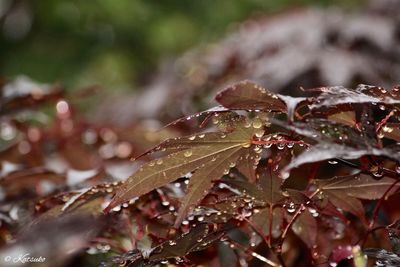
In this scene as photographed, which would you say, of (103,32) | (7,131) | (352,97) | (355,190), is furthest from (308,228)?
(103,32)

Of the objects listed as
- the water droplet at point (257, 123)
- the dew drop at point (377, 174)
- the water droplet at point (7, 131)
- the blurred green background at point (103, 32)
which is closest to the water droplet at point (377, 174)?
the dew drop at point (377, 174)

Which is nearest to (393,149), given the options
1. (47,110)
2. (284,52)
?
(284,52)

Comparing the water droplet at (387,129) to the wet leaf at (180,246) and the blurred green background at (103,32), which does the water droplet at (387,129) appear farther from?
the blurred green background at (103,32)

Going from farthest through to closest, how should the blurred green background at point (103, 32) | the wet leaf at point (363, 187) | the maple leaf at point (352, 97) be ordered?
the blurred green background at point (103, 32)
the wet leaf at point (363, 187)
the maple leaf at point (352, 97)

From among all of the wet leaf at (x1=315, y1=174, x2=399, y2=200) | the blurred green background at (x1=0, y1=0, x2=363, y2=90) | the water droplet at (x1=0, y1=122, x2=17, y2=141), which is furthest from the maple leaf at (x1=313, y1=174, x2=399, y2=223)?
the blurred green background at (x1=0, y1=0, x2=363, y2=90)

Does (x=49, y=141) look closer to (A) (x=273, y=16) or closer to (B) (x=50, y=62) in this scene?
(A) (x=273, y=16)
